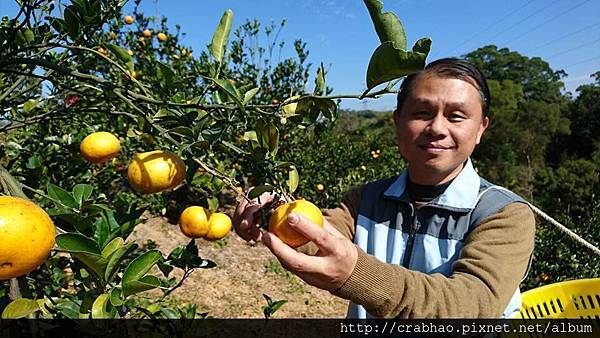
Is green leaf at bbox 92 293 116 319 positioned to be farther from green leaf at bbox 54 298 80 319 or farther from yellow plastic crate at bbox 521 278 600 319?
yellow plastic crate at bbox 521 278 600 319

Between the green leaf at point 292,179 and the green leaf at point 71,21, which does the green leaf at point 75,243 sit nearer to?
the green leaf at point 292,179

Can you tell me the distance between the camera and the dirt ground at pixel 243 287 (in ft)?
10.5

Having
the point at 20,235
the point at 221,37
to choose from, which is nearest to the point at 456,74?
the point at 221,37

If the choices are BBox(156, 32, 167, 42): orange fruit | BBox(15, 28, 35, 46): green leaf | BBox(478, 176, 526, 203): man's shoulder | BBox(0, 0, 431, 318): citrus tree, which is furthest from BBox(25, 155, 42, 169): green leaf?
BBox(156, 32, 167, 42): orange fruit

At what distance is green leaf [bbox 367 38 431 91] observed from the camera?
1.81ft

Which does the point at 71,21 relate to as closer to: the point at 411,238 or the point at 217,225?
the point at 217,225

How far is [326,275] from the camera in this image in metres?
0.77

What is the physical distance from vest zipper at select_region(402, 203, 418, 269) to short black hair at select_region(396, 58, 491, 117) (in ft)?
1.14

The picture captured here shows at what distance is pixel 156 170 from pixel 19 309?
13.2 inches

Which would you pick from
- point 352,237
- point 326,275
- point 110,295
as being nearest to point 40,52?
point 110,295

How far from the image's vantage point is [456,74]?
1202mm

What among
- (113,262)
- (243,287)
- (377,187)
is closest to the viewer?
(113,262)

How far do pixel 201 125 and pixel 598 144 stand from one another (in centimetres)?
1490

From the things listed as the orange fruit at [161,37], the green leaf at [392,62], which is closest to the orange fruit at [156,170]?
the green leaf at [392,62]
